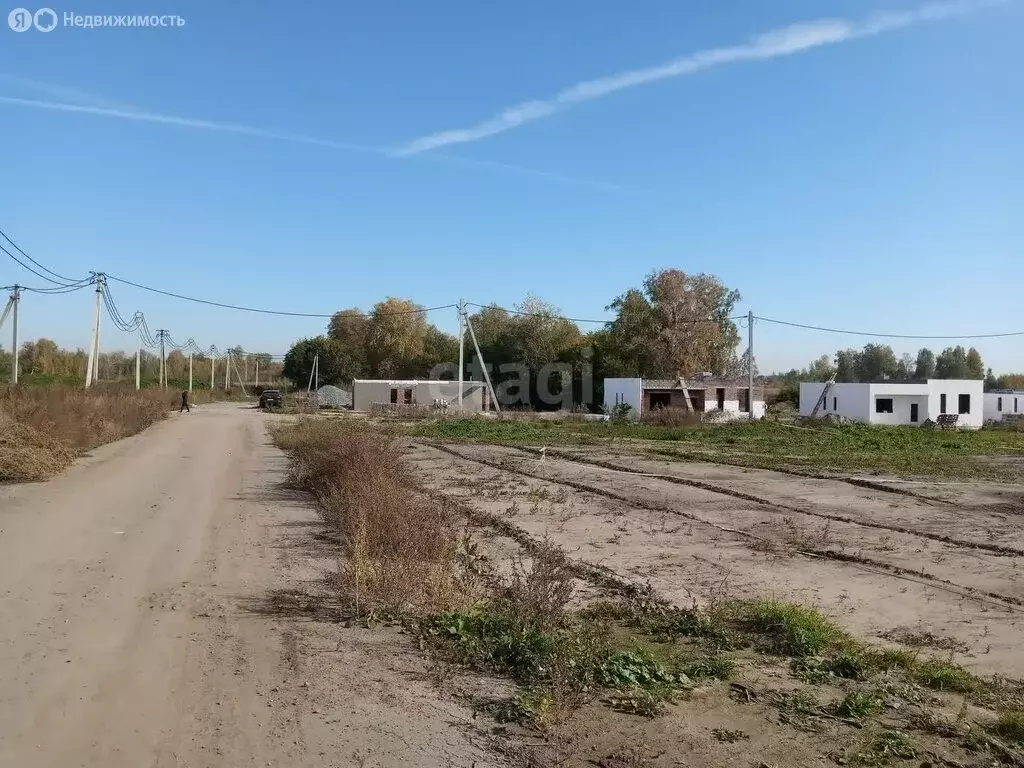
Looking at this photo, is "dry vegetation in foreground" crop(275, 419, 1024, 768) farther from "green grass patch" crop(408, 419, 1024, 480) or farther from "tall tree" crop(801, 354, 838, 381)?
"tall tree" crop(801, 354, 838, 381)

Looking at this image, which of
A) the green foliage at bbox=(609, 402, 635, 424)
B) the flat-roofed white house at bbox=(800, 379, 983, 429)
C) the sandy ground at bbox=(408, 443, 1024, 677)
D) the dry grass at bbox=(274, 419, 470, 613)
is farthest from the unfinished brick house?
the dry grass at bbox=(274, 419, 470, 613)

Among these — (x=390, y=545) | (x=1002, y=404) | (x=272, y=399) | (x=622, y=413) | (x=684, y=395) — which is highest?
(x=684, y=395)

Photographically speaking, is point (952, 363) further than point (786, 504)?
Yes

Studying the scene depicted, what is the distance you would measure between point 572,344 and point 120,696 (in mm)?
65200

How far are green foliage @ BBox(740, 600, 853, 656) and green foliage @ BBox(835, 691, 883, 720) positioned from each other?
3.56 ft

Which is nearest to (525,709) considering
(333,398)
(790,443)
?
(790,443)

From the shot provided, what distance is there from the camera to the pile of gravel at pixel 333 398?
216ft

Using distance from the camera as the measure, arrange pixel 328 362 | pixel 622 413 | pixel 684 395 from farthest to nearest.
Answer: pixel 328 362 < pixel 684 395 < pixel 622 413

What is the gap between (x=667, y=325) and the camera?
65.2 meters

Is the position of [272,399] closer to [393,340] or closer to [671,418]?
[393,340]

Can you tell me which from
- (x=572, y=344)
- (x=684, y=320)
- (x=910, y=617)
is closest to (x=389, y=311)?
(x=572, y=344)

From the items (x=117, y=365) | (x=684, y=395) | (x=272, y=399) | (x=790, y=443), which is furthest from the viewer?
(x=117, y=365)

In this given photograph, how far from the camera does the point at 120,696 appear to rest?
507 centimetres

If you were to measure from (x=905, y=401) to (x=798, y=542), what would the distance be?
5259 cm
